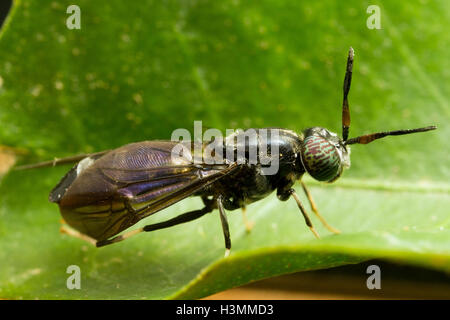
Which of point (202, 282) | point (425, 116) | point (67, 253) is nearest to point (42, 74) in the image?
point (67, 253)

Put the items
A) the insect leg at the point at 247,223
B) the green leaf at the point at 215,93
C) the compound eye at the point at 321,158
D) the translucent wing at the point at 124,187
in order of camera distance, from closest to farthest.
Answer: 1. the translucent wing at the point at 124,187
2. the compound eye at the point at 321,158
3. the green leaf at the point at 215,93
4. the insect leg at the point at 247,223

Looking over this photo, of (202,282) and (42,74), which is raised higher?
(42,74)

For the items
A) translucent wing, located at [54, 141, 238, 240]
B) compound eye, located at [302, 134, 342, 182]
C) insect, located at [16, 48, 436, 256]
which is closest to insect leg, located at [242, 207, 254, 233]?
insect, located at [16, 48, 436, 256]

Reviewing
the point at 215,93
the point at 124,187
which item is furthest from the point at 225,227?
the point at 215,93

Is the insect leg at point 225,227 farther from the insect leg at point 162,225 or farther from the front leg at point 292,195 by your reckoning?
the front leg at point 292,195

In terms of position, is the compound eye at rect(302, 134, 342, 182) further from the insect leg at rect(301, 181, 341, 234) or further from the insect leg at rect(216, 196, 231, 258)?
the insect leg at rect(216, 196, 231, 258)

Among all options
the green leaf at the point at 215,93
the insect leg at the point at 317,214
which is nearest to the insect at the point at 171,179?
the insect leg at the point at 317,214

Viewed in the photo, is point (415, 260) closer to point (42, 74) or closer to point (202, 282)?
point (202, 282)

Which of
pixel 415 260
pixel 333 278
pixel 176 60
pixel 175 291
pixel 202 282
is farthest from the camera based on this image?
pixel 176 60

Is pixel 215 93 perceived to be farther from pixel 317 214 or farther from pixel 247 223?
pixel 317 214
